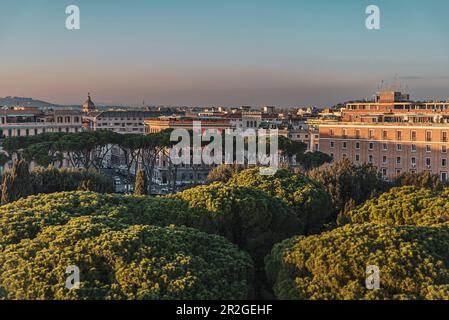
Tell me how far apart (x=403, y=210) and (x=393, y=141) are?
46388mm

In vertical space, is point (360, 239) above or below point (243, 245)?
above

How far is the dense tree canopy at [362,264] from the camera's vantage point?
14.9 m

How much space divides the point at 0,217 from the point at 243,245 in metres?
7.79

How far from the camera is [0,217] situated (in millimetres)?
19859

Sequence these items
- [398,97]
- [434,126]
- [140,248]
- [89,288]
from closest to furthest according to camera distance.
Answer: [89,288] < [140,248] < [434,126] < [398,97]

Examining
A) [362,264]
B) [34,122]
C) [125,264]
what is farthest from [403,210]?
[34,122]

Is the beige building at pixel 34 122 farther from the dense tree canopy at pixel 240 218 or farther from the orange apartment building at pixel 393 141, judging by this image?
the dense tree canopy at pixel 240 218

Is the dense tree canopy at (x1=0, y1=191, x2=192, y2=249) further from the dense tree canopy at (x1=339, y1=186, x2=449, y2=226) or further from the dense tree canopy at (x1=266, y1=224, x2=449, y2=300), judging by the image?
the dense tree canopy at (x1=339, y1=186, x2=449, y2=226)

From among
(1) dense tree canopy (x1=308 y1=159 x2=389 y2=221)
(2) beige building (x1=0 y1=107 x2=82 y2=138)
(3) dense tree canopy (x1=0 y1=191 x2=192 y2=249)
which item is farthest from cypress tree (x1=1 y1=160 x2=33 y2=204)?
(2) beige building (x1=0 y1=107 x2=82 y2=138)

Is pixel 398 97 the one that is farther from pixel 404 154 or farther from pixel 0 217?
pixel 0 217

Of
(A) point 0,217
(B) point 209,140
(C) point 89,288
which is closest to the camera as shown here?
(C) point 89,288

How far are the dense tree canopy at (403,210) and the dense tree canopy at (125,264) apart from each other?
23.8ft

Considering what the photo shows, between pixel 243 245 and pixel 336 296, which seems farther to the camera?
pixel 243 245

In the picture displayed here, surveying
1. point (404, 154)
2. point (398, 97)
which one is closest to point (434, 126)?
point (404, 154)
